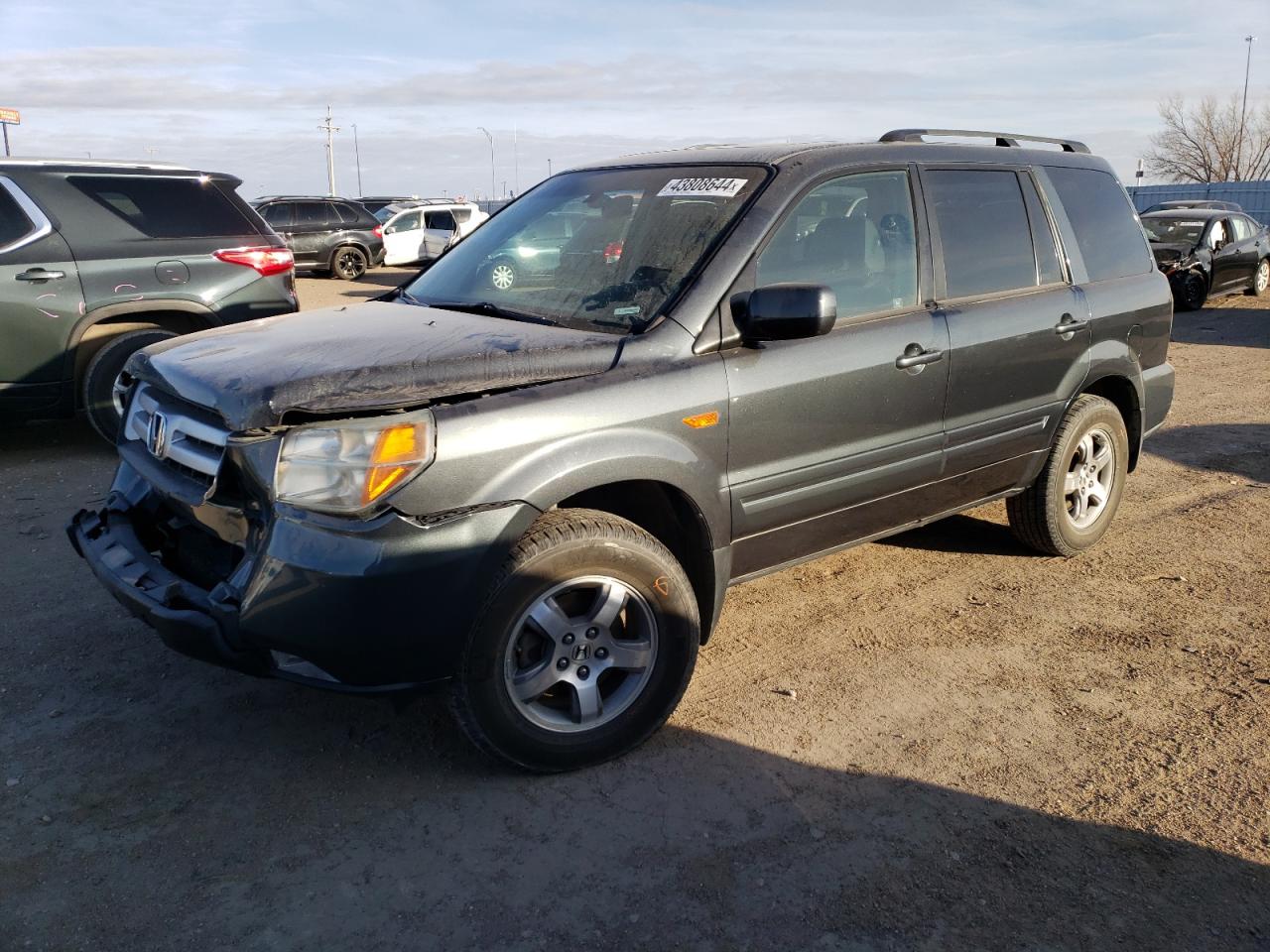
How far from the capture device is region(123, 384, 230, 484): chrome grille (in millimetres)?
3139

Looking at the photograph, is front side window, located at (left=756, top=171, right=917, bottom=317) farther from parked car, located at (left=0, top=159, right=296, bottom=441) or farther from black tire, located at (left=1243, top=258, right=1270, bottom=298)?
black tire, located at (left=1243, top=258, right=1270, bottom=298)

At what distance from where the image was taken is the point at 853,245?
3.97 metres

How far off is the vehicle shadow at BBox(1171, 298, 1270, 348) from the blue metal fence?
1980 cm

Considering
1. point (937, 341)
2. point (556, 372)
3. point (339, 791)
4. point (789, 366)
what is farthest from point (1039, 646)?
point (339, 791)

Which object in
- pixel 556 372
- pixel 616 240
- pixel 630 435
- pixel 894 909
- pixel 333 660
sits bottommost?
A: pixel 894 909

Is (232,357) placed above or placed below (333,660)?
above

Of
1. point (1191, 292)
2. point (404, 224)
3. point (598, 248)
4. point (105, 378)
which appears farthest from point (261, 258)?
point (404, 224)

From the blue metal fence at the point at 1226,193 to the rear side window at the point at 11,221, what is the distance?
33.9 meters

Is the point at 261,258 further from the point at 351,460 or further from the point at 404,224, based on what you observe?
the point at 404,224

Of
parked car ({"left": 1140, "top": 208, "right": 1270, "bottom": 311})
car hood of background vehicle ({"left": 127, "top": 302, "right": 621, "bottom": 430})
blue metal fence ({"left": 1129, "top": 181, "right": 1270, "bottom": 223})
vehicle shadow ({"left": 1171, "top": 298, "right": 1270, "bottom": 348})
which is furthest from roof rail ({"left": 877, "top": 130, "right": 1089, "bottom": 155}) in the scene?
blue metal fence ({"left": 1129, "top": 181, "right": 1270, "bottom": 223})

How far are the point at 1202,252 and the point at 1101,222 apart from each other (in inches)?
485

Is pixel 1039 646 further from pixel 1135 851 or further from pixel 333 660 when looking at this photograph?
pixel 333 660

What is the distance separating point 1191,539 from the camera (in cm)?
541

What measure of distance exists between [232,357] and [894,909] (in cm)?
251
